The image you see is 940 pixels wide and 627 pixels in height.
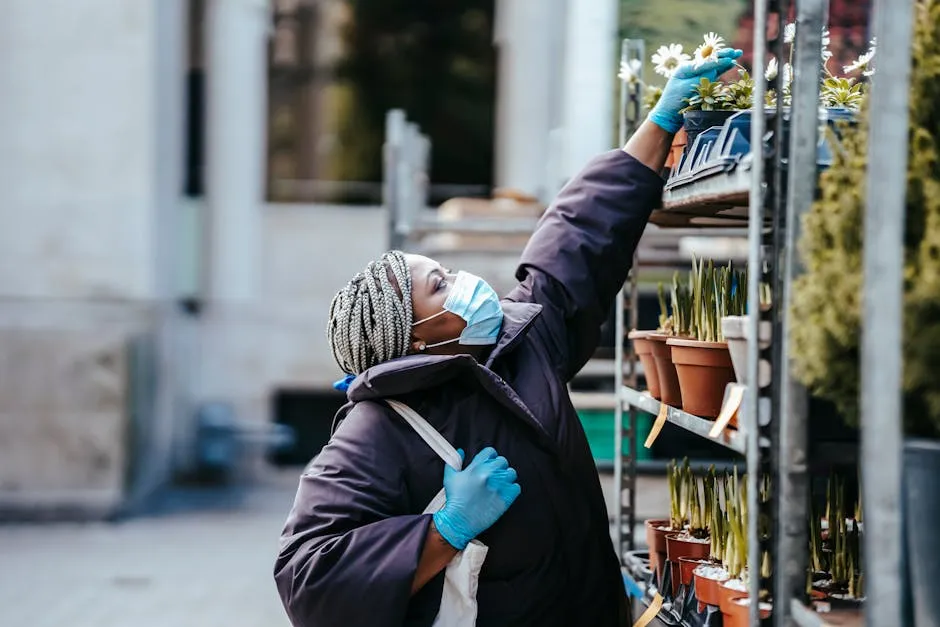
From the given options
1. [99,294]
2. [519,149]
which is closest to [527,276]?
[99,294]

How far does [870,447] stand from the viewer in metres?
1.53

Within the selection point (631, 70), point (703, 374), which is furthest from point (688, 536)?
point (631, 70)

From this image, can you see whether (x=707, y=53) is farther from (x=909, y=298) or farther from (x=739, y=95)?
(x=909, y=298)

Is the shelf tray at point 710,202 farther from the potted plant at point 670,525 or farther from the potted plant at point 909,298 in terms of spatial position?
the potted plant at point 670,525

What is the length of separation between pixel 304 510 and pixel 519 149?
6.69 metres

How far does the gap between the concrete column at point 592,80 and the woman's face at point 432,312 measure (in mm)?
3295

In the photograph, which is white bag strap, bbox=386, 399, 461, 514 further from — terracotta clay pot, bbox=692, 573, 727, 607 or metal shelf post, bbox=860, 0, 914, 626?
metal shelf post, bbox=860, 0, 914, 626

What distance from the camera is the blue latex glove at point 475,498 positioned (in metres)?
2.29

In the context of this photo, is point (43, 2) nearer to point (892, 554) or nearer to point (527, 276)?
point (527, 276)

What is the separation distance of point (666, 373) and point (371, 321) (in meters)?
0.72

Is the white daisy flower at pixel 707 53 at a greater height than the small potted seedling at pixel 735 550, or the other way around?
the white daisy flower at pixel 707 53

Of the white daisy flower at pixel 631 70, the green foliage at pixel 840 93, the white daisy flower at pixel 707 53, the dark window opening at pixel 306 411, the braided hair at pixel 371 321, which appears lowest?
the dark window opening at pixel 306 411

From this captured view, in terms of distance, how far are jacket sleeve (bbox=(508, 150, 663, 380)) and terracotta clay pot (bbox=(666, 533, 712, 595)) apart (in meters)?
0.51

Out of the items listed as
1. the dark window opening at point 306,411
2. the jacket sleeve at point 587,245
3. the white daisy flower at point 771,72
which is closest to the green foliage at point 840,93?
the white daisy flower at point 771,72
